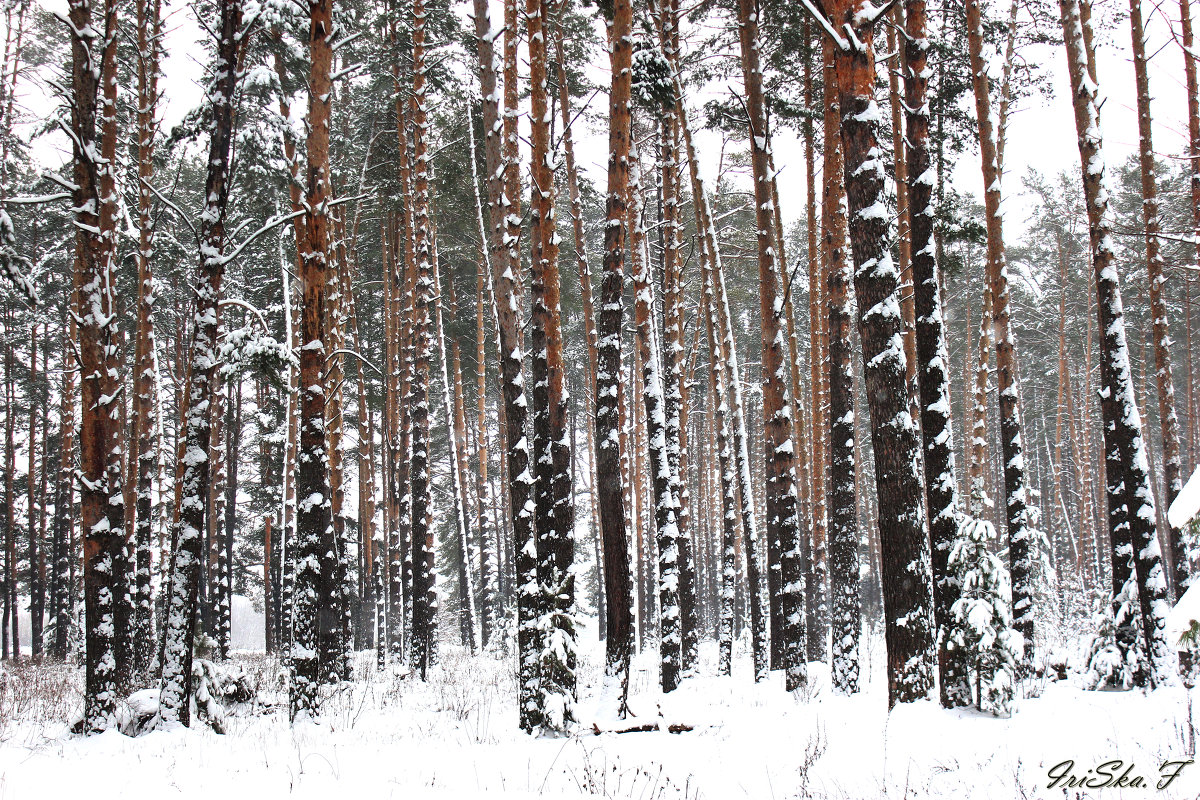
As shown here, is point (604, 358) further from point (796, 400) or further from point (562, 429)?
point (796, 400)

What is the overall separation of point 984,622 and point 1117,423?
14.4 feet

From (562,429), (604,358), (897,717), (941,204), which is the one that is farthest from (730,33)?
(897,717)

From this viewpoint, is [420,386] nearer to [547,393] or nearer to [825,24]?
[547,393]

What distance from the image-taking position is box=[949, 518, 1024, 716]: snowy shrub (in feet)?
19.9

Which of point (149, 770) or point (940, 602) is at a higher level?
point (940, 602)

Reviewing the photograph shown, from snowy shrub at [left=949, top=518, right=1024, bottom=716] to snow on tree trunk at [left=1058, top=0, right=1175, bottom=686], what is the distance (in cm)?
318

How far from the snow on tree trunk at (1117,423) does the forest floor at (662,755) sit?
936mm

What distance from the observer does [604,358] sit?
856cm

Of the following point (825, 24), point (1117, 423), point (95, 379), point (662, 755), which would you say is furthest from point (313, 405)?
point (1117, 423)

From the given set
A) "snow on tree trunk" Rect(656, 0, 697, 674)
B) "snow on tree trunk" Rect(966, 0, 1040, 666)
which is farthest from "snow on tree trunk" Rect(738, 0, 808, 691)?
"snow on tree trunk" Rect(966, 0, 1040, 666)

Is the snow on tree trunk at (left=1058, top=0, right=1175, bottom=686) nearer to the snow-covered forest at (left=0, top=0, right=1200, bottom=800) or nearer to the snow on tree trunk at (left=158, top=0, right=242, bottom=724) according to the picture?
the snow-covered forest at (left=0, top=0, right=1200, bottom=800)

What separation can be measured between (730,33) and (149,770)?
14433 millimetres

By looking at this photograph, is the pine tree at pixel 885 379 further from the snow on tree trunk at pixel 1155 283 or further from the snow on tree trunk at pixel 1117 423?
the snow on tree trunk at pixel 1155 283

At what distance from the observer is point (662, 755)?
5.93 metres
